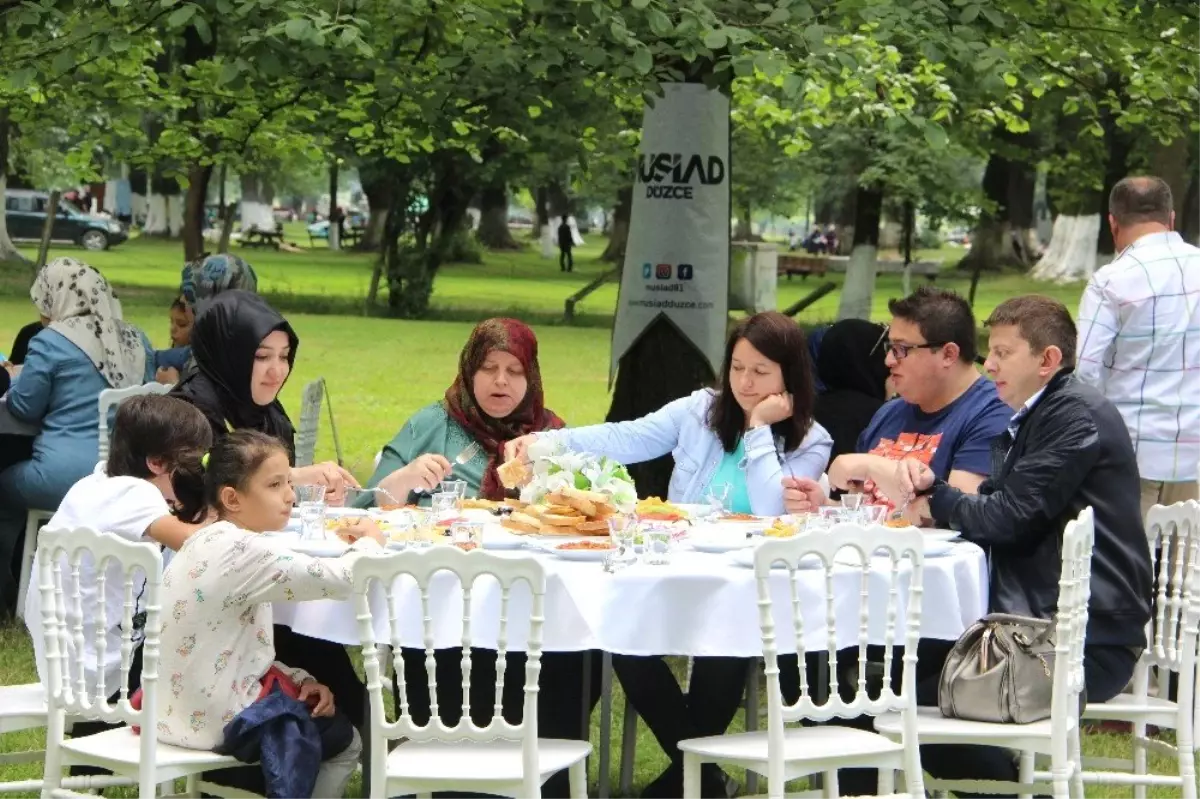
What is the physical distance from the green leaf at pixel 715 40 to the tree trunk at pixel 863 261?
16784 millimetres

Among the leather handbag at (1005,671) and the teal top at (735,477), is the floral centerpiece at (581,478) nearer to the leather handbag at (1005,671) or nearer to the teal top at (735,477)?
the teal top at (735,477)

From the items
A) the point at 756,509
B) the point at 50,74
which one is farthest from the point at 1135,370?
the point at 50,74

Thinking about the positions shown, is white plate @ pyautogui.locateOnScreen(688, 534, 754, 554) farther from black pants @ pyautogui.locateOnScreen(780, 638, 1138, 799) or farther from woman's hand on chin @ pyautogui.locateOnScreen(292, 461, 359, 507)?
woman's hand on chin @ pyautogui.locateOnScreen(292, 461, 359, 507)

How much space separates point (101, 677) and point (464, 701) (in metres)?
0.99

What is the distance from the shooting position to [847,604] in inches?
175

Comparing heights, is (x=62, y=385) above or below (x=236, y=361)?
below

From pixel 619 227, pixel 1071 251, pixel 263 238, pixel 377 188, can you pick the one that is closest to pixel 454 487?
pixel 377 188

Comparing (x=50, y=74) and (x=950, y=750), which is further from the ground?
(x=50, y=74)

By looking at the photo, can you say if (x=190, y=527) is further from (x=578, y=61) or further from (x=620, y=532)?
(x=578, y=61)

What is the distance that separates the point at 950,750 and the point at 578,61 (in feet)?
14.3

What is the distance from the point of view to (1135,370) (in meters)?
6.89

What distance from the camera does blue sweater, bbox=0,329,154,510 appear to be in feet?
24.5

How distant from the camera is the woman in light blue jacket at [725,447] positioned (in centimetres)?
519

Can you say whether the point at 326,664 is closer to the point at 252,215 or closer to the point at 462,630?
the point at 462,630
